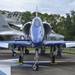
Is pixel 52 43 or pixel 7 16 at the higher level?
pixel 7 16

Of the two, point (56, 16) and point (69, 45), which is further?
point (56, 16)

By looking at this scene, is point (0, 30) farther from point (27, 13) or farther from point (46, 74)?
point (27, 13)

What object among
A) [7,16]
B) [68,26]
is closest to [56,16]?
[68,26]

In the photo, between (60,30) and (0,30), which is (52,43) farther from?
(60,30)

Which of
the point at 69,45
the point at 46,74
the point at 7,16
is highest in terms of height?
the point at 7,16

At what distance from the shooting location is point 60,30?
81562 millimetres

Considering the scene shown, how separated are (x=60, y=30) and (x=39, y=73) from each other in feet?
223

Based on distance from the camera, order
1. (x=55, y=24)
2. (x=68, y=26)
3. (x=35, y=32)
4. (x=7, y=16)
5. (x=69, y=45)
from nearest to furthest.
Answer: (x=35, y=32) → (x=69, y=45) → (x=7, y=16) → (x=68, y=26) → (x=55, y=24)

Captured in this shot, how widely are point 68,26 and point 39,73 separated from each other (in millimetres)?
49699

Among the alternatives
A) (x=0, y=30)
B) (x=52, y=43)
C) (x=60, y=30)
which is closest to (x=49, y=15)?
(x=60, y=30)

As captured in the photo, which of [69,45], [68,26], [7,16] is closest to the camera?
[69,45]

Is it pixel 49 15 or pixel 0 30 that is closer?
pixel 0 30

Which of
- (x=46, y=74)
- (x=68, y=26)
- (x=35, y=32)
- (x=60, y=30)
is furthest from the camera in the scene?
(x=60, y=30)

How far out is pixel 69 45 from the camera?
17938mm
